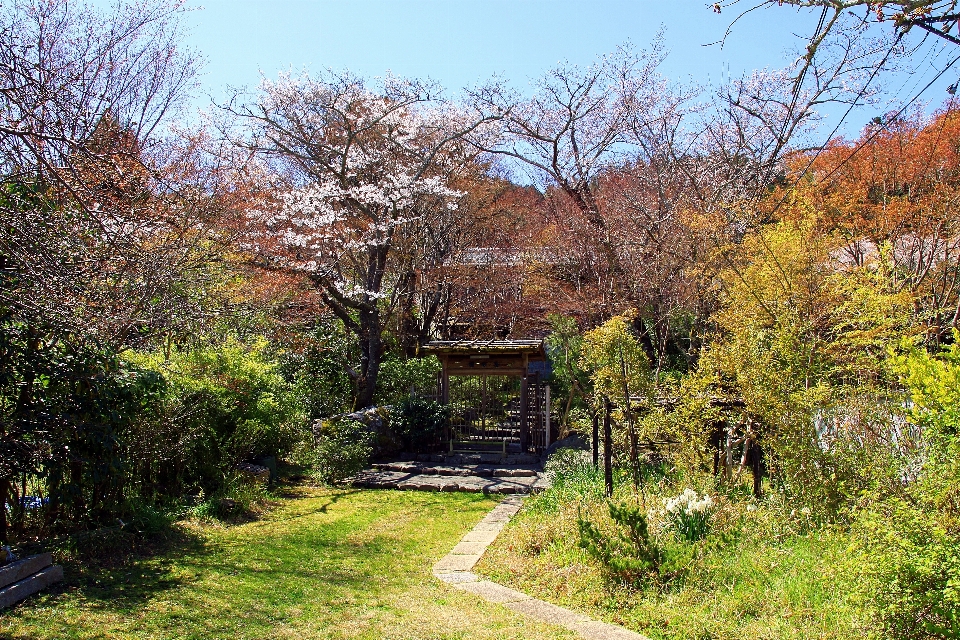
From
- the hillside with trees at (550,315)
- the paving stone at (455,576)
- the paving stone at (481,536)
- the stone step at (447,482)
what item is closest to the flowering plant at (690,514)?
the hillside with trees at (550,315)

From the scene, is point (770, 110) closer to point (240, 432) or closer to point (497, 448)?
point (497, 448)

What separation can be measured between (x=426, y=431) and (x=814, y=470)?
9.18m

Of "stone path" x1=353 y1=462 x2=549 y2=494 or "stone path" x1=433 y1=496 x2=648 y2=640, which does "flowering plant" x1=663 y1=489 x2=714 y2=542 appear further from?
"stone path" x1=353 y1=462 x2=549 y2=494

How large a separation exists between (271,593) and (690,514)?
3.24m

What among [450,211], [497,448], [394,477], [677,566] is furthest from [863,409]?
[450,211]

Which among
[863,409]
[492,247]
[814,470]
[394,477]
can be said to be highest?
[492,247]

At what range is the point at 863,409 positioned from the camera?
433 cm

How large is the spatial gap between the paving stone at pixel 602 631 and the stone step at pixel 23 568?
3.71 meters

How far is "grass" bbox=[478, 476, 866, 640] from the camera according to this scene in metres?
3.65

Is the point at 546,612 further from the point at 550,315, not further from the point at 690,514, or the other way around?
the point at 550,315

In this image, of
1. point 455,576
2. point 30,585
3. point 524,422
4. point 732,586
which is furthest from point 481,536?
point 524,422

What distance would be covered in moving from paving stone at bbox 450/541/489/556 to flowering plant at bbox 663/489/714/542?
1955 mm

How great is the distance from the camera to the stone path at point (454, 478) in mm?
10602

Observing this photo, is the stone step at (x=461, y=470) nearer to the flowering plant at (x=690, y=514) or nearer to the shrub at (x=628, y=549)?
the flowering plant at (x=690, y=514)
